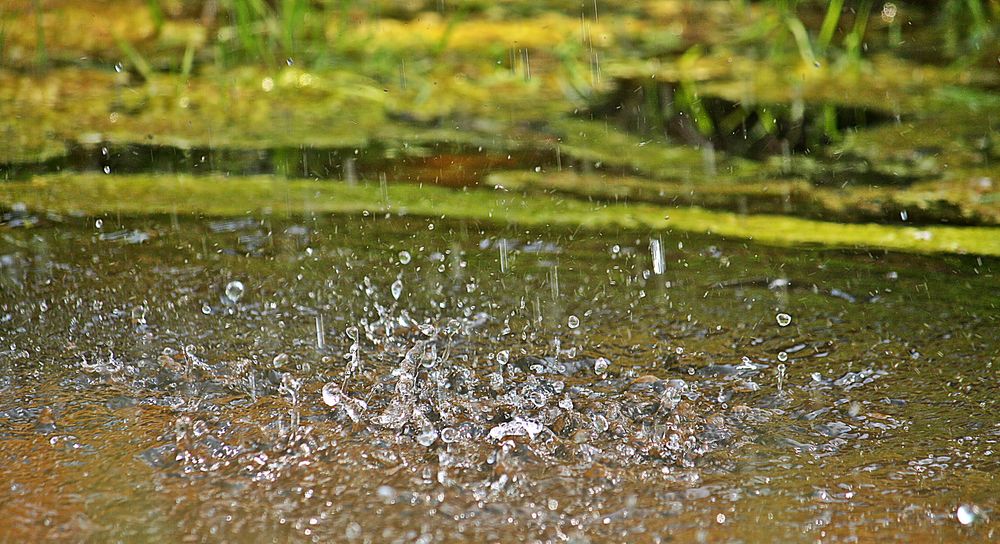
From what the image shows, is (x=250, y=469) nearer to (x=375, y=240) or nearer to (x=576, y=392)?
(x=576, y=392)

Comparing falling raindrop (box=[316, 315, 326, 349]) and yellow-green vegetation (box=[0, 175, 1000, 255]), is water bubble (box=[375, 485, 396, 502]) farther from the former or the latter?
yellow-green vegetation (box=[0, 175, 1000, 255])

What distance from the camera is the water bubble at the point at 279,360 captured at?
1.82 meters

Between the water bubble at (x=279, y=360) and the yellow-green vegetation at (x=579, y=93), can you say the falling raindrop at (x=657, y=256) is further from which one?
the water bubble at (x=279, y=360)

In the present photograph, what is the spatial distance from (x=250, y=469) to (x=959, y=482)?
2.76ft

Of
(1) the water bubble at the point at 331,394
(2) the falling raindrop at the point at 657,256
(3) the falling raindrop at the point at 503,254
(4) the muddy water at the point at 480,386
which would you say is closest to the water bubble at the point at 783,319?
(4) the muddy water at the point at 480,386

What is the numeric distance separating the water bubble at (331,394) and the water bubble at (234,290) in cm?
41

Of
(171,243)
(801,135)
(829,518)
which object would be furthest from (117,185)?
(829,518)

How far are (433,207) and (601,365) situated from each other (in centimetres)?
83

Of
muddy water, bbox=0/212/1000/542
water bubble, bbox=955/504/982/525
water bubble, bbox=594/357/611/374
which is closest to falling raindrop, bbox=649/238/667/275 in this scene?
muddy water, bbox=0/212/1000/542

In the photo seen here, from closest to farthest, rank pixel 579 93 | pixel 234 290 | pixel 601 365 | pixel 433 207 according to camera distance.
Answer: pixel 601 365 → pixel 234 290 → pixel 433 207 → pixel 579 93

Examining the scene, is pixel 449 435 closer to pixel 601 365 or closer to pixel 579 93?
pixel 601 365

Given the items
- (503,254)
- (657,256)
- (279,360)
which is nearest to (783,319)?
(657,256)

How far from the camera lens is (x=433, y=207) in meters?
2.54

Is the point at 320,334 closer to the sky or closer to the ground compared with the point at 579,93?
closer to the ground
